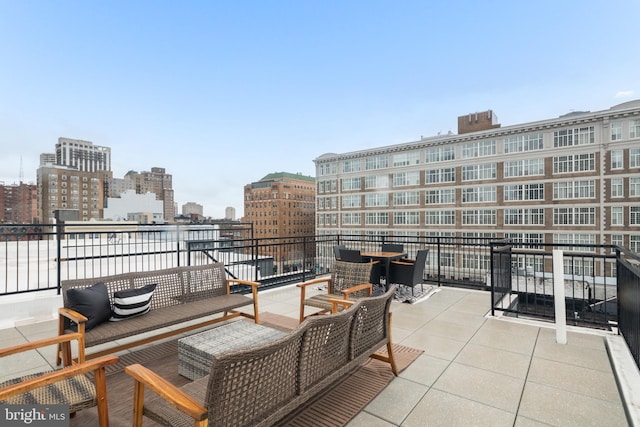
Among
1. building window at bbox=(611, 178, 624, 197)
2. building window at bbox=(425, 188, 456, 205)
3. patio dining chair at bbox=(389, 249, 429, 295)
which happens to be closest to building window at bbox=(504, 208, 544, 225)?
building window at bbox=(611, 178, 624, 197)

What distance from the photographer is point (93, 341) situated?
2742 millimetres

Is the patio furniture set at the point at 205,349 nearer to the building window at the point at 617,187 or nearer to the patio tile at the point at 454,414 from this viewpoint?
the patio tile at the point at 454,414

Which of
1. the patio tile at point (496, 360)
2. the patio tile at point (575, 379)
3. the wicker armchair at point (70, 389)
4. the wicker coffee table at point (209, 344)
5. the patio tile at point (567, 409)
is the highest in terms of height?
the wicker armchair at point (70, 389)

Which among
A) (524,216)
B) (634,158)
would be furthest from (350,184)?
(634,158)

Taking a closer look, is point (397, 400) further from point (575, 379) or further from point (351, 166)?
point (351, 166)

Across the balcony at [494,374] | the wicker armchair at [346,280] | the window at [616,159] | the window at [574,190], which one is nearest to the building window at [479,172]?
the window at [574,190]

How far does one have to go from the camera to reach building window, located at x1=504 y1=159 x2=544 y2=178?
A: 121 feet

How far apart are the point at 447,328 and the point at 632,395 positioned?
2045 millimetres

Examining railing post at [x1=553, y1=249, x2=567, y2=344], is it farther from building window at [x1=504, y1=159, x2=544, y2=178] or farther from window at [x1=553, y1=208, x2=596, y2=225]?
building window at [x1=504, y1=159, x2=544, y2=178]

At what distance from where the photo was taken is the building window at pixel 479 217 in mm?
39344

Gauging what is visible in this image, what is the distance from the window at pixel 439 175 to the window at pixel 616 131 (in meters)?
16.0

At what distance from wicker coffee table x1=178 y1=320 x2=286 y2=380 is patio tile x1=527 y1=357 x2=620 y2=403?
8.40ft

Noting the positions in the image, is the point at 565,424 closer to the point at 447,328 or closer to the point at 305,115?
the point at 447,328

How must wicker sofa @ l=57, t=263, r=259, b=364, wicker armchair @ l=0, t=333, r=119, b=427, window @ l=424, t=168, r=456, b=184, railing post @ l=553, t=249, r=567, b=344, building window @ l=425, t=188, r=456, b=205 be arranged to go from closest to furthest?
wicker armchair @ l=0, t=333, r=119, b=427, wicker sofa @ l=57, t=263, r=259, b=364, railing post @ l=553, t=249, r=567, b=344, building window @ l=425, t=188, r=456, b=205, window @ l=424, t=168, r=456, b=184
